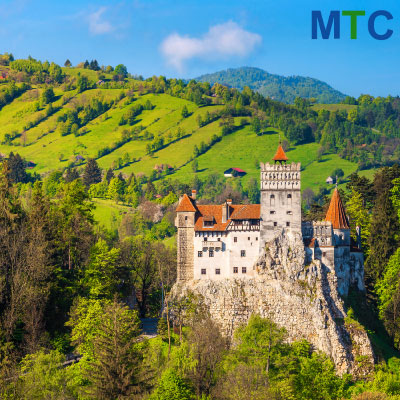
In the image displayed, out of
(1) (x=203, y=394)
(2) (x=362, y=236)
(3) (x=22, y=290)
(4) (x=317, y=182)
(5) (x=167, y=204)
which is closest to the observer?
(1) (x=203, y=394)

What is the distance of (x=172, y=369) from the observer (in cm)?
6275

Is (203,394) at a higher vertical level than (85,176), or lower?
lower

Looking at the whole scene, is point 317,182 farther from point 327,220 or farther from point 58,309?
point 58,309

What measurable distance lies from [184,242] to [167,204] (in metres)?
78.6

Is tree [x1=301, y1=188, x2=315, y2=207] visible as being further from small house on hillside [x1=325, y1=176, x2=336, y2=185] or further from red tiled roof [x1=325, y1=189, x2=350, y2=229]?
red tiled roof [x1=325, y1=189, x2=350, y2=229]

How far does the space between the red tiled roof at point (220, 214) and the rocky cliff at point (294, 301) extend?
4379 mm

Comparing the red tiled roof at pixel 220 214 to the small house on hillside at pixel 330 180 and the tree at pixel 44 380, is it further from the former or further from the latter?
the small house on hillside at pixel 330 180

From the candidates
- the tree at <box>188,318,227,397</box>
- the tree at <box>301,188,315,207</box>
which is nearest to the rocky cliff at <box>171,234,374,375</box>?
the tree at <box>188,318,227,397</box>

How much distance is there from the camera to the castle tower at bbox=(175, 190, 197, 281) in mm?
81312

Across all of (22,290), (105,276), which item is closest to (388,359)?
(105,276)

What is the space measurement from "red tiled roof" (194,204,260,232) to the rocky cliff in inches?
172

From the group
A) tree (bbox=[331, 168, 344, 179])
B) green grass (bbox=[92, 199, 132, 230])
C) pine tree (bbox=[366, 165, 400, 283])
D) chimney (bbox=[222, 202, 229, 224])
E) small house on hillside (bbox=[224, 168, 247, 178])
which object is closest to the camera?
chimney (bbox=[222, 202, 229, 224])

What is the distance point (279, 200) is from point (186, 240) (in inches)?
477

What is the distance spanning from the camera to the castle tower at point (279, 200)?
78.2m
